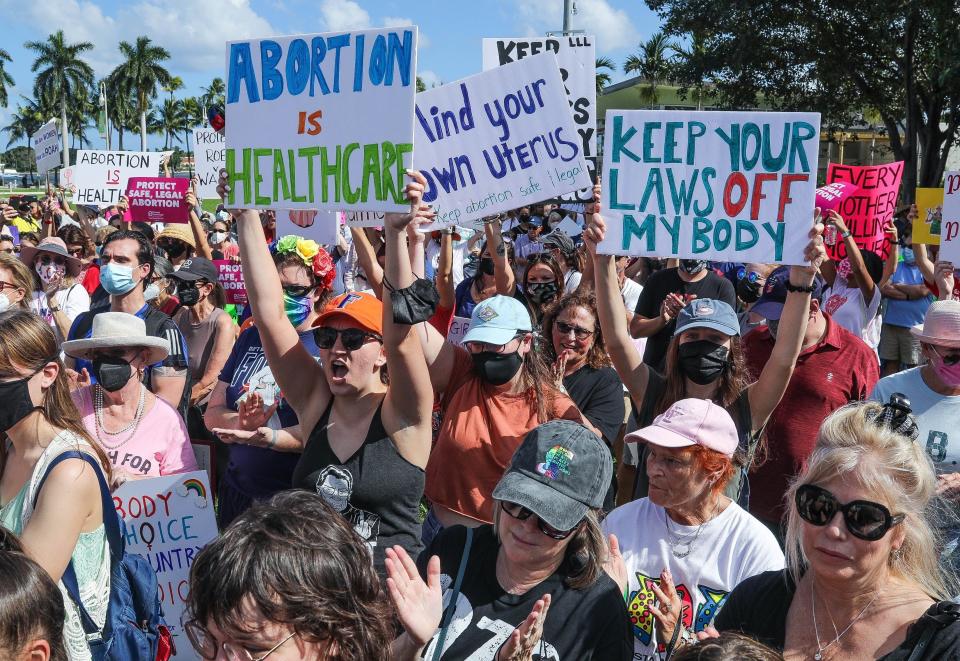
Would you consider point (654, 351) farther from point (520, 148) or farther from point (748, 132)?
point (748, 132)

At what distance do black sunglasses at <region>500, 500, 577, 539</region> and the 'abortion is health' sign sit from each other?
196 cm

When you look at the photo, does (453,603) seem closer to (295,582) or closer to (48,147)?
(295,582)

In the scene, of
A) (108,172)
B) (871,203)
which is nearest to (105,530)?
(871,203)

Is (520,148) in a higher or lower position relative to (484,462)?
higher

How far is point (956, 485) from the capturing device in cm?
337

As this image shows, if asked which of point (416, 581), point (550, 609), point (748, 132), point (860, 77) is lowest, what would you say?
point (550, 609)

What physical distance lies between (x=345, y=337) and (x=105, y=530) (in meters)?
0.99

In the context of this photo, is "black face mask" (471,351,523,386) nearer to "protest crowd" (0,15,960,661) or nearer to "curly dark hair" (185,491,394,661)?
"protest crowd" (0,15,960,661)

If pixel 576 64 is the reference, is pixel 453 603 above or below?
below

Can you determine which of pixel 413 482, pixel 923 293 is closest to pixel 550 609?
pixel 413 482

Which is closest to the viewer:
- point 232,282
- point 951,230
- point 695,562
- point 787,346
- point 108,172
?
point 695,562

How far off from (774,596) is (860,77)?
95.4ft

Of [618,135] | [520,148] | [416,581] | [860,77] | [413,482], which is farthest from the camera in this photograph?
[860,77]

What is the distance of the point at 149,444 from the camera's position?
12.8ft
